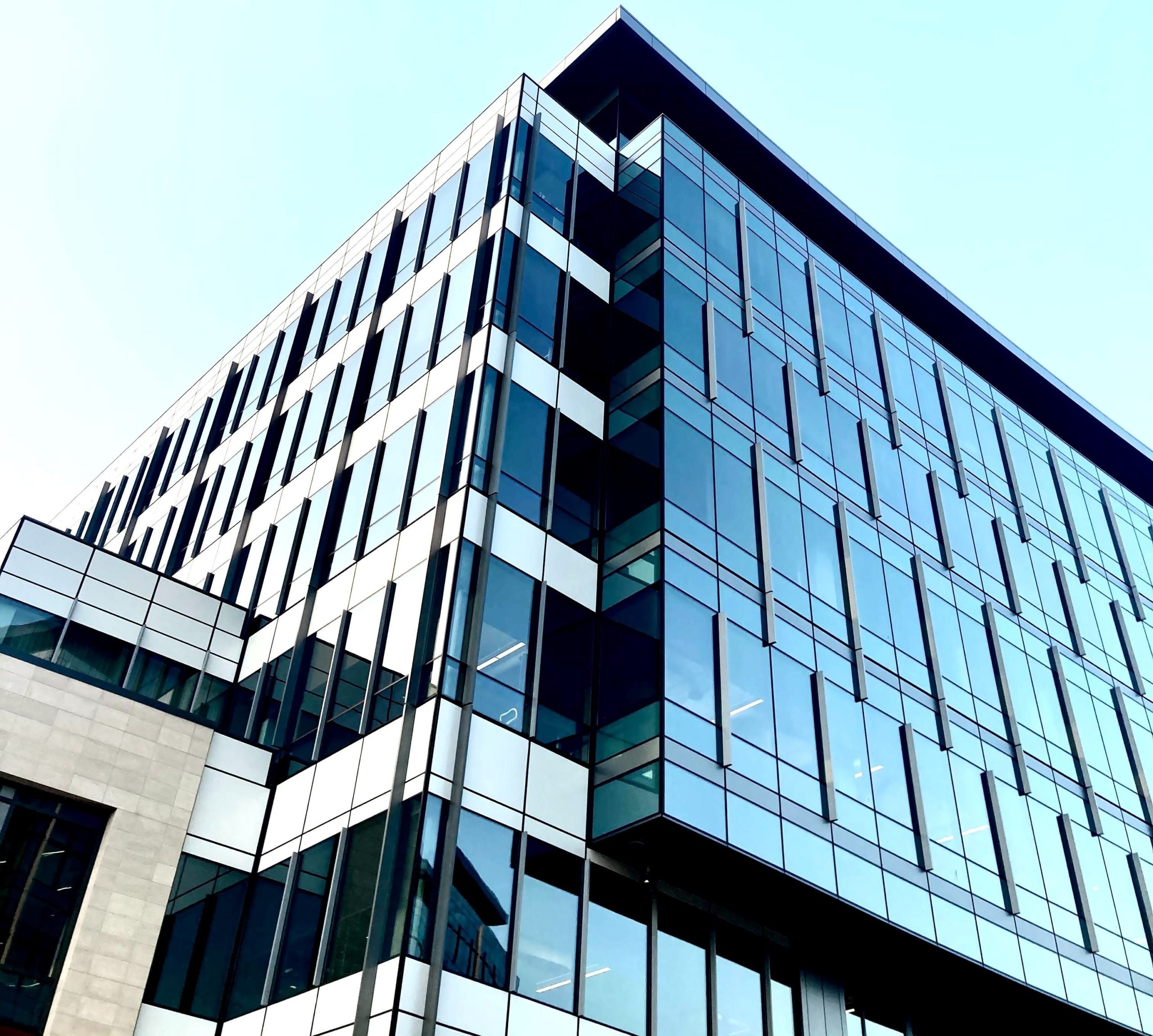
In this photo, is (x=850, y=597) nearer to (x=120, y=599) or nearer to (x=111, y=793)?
(x=111, y=793)

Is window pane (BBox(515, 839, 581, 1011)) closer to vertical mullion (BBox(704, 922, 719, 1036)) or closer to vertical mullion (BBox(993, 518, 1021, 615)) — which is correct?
vertical mullion (BBox(704, 922, 719, 1036))

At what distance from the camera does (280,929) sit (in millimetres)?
21547

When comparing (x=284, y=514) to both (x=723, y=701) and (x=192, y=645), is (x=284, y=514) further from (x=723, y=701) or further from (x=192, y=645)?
(x=723, y=701)

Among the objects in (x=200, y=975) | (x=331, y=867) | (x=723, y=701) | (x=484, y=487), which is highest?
(x=484, y=487)

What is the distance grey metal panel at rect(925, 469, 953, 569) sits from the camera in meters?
32.8

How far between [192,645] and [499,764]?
10.6 m

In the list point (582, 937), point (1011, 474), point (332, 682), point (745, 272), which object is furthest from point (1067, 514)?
point (332, 682)

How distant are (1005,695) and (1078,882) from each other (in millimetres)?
5082

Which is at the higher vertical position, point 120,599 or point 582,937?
point 120,599

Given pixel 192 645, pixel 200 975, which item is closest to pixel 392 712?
pixel 200 975

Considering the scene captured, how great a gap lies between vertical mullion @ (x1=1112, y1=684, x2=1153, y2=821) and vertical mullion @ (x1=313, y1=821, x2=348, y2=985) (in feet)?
80.4

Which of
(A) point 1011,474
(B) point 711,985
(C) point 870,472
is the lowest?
(B) point 711,985

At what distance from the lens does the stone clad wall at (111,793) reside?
20656mm

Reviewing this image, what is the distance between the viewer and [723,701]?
23.0 metres
